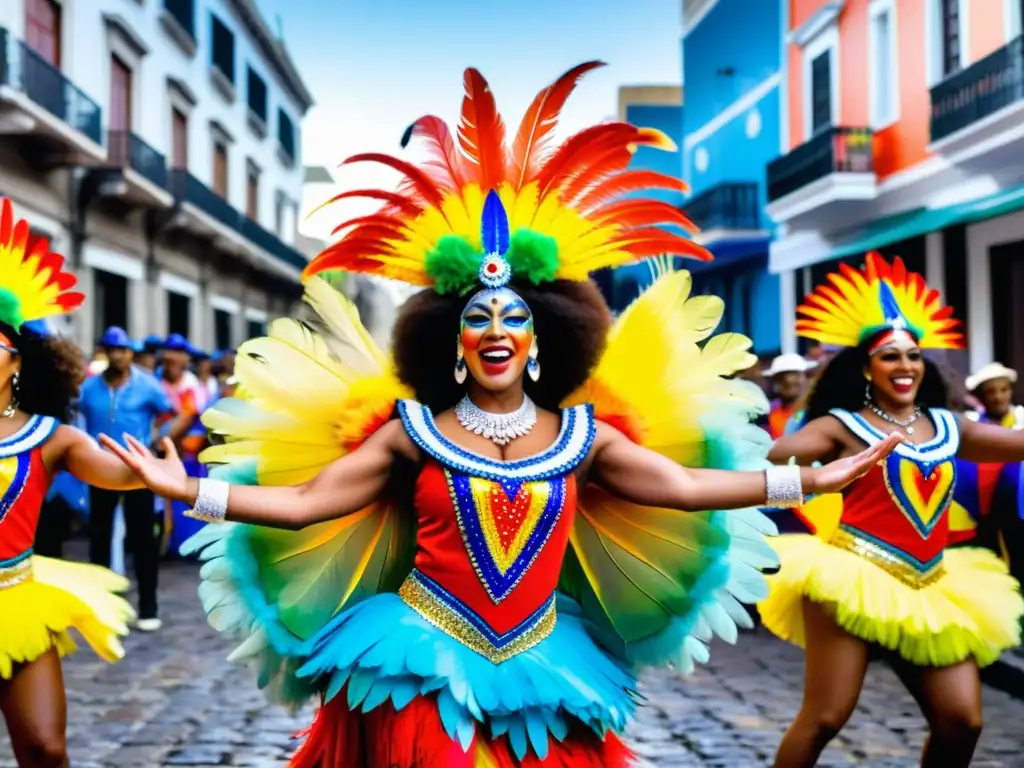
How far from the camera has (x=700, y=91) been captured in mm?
25375

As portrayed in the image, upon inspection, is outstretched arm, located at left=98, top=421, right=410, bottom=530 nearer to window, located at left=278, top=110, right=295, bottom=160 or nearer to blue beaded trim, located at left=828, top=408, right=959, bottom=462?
blue beaded trim, located at left=828, top=408, right=959, bottom=462

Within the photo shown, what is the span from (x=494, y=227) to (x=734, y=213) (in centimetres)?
1970

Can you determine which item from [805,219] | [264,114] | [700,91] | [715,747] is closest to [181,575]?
[715,747]

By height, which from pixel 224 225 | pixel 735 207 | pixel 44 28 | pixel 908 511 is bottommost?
pixel 908 511

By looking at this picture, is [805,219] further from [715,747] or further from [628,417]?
[628,417]

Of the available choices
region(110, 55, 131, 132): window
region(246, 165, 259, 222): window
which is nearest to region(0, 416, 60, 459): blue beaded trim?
region(110, 55, 131, 132): window

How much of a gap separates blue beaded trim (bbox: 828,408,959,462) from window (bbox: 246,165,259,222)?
27.3 metres

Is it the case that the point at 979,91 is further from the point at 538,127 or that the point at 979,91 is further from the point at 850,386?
the point at 538,127

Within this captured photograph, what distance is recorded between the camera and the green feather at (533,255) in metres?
3.29

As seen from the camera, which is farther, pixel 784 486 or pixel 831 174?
pixel 831 174

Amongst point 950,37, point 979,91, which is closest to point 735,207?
point 950,37

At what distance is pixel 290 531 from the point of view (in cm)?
336

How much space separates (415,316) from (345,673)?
3.32ft

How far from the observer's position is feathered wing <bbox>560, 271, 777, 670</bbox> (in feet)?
11.2
